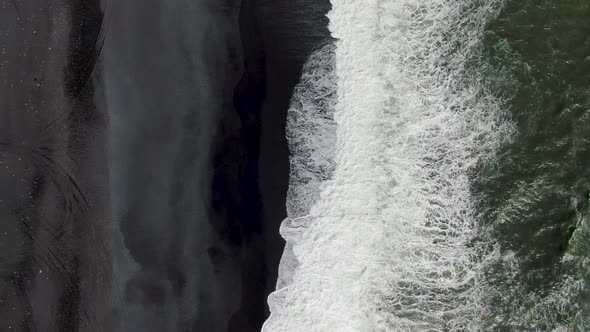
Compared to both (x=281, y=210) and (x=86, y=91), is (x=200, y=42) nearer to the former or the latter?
(x=86, y=91)

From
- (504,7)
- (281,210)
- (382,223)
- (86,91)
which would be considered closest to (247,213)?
(281,210)

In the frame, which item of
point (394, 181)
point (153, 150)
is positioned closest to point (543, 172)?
point (394, 181)

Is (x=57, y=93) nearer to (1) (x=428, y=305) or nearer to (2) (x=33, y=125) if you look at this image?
(2) (x=33, y=125)

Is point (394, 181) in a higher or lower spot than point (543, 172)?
lower

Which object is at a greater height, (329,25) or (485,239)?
(329,25)

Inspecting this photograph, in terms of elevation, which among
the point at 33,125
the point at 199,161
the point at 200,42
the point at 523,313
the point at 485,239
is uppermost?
the point at 200,42

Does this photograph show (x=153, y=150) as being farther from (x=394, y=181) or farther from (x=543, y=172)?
(x=543, y=172)

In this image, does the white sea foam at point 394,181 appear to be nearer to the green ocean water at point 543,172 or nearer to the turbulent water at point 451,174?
the turbulent water at point 451,174
